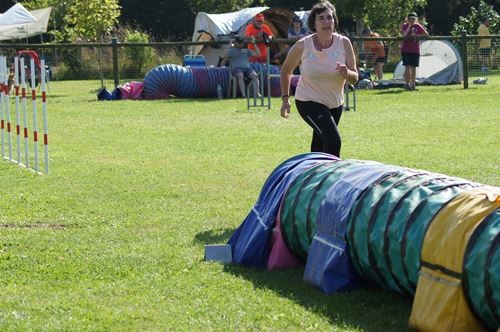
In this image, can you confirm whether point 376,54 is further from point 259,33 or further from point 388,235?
point 388,235

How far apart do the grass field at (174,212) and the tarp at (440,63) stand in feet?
26.7

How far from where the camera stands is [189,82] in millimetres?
26078

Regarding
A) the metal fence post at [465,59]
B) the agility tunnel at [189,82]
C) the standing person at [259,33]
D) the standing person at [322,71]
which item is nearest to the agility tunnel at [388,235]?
the standing person at [322,71]

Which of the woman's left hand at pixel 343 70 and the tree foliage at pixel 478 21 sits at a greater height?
the tree foliage at pixel 478 21

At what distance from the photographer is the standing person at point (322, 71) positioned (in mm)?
9086

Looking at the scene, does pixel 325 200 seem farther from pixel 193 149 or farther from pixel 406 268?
pixel 193 149

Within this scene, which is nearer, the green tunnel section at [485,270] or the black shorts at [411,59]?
the green tunnel section at [485,270]

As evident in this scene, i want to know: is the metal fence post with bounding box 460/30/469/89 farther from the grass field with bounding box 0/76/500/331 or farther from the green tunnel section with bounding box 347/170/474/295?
the green tunnel section with bounding box 347/170/474/295

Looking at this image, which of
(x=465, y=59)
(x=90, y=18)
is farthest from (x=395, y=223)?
(x=90, y=18)

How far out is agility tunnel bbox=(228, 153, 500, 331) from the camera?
16.6ft

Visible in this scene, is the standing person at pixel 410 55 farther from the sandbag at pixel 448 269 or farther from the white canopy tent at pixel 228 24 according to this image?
the sandbag at pixel 448 269

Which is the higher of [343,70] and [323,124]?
[343,70]

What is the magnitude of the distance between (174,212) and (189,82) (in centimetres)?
1688

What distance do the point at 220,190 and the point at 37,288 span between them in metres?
4.36
